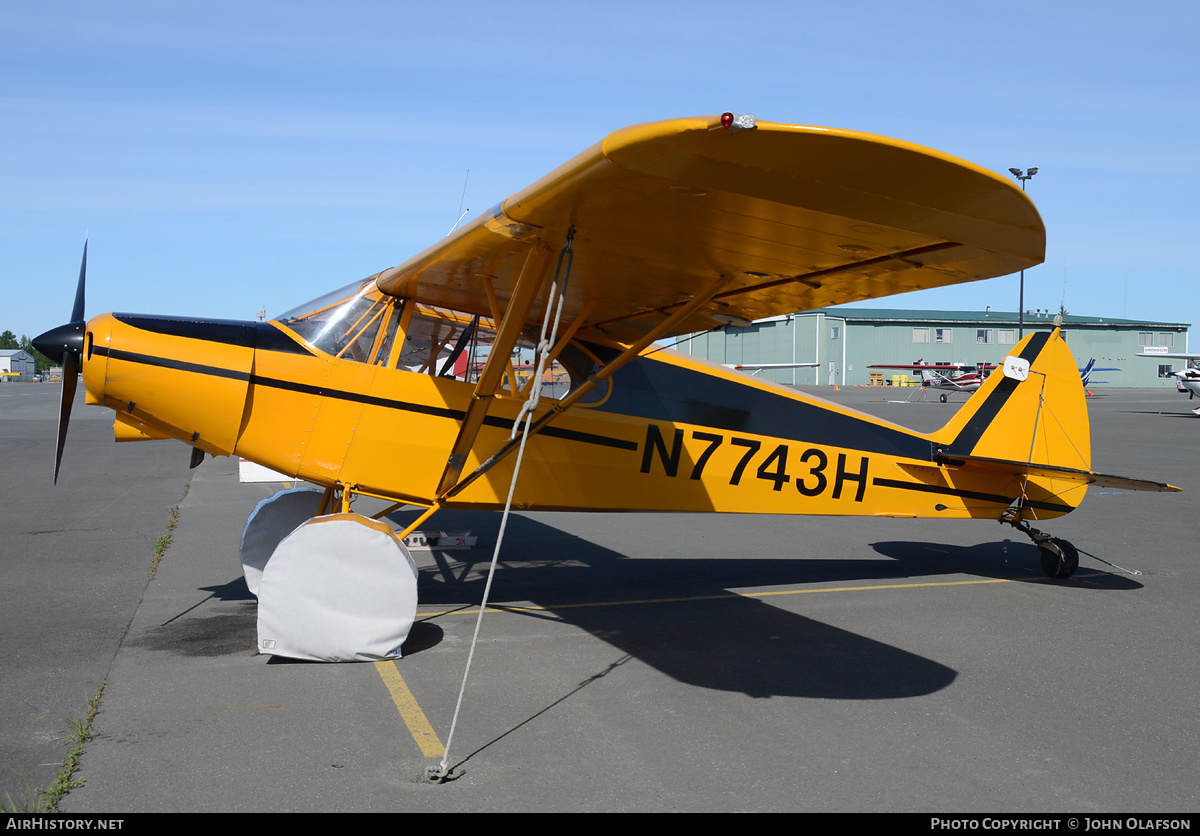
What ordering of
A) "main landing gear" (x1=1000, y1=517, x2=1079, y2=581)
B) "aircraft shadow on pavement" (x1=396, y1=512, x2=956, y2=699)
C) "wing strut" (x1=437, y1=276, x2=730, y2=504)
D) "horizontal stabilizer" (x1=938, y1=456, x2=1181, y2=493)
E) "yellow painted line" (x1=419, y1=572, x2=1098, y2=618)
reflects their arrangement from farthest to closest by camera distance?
"main landing gear" (x1=1000, y1=517, x2=1079, y2=581), "horizontal stabilizer" (x1=938, y1=456, x2=1181, y2=493), "yellow painted line" (x1=419, y1=572, x2=1098, y2=618), "aircraft shadow on pavement" (x1=396, y1=512, x2=956, y2=699), "wing strut" (x1=437, y1=276, x2=730, y2=504)

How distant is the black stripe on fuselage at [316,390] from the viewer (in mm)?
5434

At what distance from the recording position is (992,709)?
15.0 feet

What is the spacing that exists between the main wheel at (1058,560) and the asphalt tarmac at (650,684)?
18 cm

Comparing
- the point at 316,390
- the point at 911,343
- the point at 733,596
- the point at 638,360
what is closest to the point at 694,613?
the point at 733,596

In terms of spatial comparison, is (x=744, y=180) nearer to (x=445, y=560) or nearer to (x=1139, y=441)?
(x=445, y=560)

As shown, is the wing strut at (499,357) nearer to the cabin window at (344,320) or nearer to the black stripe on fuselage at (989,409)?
the cabin window at (344,320)

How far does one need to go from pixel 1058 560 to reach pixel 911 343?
7318 cm

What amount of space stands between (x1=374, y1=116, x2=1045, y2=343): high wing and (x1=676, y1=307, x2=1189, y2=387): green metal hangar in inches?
2557

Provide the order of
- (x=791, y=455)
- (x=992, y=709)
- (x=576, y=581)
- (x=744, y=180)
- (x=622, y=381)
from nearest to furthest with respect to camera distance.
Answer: (x=744, y=180) < (x=992, y=709) < (x=622, y=381) < (x=791, y=455) < (x=576, y=581)

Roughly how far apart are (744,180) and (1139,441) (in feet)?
81.0

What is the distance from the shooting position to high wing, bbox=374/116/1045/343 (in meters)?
3.12

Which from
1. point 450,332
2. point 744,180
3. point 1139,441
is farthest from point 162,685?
point 1139,441

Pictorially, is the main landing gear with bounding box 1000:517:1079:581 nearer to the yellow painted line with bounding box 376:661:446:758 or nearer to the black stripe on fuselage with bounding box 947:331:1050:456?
the black stripe on fuselage with bounding box 947:331:1050:456

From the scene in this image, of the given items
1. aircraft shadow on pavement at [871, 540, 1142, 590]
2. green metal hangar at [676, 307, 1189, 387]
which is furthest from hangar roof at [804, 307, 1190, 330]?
aircraft shadow on pavement at [871, 540, 1142, 590]
